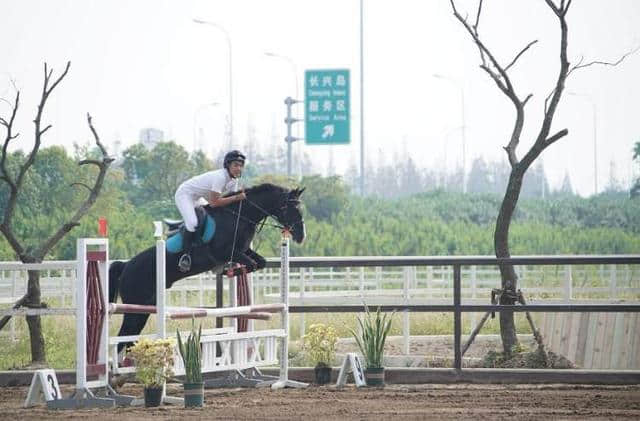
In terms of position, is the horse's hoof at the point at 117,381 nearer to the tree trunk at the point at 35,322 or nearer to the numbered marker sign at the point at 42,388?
the numbered marker sign at the point at 42,388

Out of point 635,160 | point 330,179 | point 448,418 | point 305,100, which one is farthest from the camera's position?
point 635,160

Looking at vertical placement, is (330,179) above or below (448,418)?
above

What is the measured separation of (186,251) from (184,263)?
5.8 inches

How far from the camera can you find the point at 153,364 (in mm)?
11383

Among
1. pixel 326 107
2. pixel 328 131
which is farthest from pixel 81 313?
pixel 328 131

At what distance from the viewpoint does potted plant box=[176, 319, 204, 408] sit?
37.6ft

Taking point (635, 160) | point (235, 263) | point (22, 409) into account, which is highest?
point (635, 160)

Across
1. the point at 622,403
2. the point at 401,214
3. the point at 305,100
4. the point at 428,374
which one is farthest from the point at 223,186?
the point at 401,214

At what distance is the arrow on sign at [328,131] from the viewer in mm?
47062

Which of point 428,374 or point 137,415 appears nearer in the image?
point 137,415

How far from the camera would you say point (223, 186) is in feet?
45.3

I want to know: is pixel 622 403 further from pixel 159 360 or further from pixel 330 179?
pixel 330 179

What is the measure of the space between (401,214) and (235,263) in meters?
46.7

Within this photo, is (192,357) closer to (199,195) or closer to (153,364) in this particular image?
(153,364)
